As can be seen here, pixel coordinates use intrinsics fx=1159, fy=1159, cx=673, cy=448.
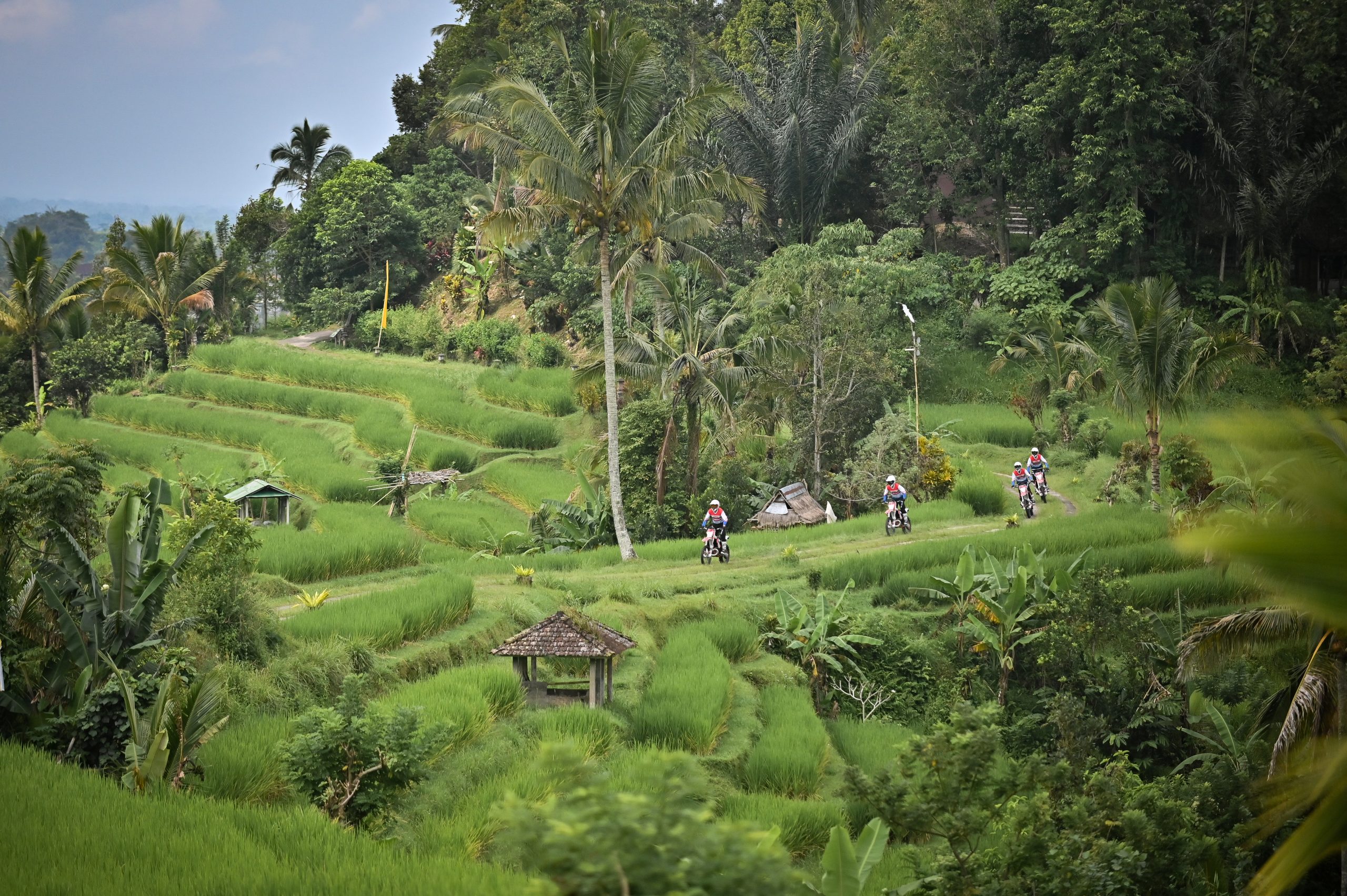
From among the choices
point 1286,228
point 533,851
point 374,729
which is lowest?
point 374,729

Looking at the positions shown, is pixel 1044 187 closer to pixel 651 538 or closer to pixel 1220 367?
pixel 1220 367

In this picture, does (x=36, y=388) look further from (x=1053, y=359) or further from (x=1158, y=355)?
(x=1158, y=355)

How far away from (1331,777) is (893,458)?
19256 millimetres

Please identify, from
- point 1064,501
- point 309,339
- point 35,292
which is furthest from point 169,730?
point 309,339

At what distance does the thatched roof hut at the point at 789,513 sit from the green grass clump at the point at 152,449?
10694 mm

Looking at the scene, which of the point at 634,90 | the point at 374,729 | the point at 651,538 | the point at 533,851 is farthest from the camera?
the point at 651,538

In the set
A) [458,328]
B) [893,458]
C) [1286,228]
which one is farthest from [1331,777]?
[458,328]

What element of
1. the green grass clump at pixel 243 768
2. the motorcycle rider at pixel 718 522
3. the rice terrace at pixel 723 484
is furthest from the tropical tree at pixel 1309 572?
the motorcycle rider at pixel 718 522

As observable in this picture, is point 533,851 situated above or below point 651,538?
above

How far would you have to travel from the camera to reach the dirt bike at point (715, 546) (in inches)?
715

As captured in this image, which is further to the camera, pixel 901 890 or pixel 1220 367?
pixel 1220 367

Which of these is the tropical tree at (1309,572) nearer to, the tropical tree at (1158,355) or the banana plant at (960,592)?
the banana plant at (960,592)

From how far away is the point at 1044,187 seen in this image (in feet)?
104

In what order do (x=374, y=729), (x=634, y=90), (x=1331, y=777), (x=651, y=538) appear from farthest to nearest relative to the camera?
(x=651, y=538) < (x=634, y=90) < (x=374, y=729) < (x=1331, y=777)
